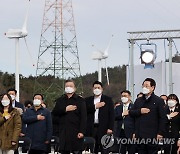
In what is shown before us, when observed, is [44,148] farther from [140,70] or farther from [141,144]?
[140,70]

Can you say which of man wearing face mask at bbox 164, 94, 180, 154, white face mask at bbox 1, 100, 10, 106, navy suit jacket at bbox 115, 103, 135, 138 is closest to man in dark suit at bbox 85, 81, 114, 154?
man wearing face mask at bbox 164, 94, 180, 154

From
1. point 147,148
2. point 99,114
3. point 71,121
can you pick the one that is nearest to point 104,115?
point 99,114

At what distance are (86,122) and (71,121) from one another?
0.42 m

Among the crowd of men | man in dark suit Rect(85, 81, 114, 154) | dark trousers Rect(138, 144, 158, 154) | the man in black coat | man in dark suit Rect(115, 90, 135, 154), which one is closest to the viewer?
dark trousers Rect(138, 144, 158, 154)

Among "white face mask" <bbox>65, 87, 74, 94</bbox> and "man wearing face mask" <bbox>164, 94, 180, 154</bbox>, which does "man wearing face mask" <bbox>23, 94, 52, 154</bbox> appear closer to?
A: "white face mask" <bbox>65, 87, 74, 94</bbox>

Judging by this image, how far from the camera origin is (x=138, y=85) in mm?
32562

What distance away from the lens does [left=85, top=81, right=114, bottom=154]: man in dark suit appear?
473 inches

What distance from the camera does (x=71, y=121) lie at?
11086 millimetres

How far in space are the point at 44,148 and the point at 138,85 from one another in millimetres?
20988

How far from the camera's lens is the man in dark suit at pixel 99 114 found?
1201 cm

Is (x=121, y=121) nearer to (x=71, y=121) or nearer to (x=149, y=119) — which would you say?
(x=71, y=121)

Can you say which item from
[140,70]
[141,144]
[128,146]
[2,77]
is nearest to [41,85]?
A: [2,77]

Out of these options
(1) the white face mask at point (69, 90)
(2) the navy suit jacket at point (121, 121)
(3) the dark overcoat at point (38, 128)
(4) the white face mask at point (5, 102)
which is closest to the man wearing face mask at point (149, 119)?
(1) the white face mask at point (69, 90)

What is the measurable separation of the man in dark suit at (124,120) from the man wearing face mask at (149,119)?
2617 mm
